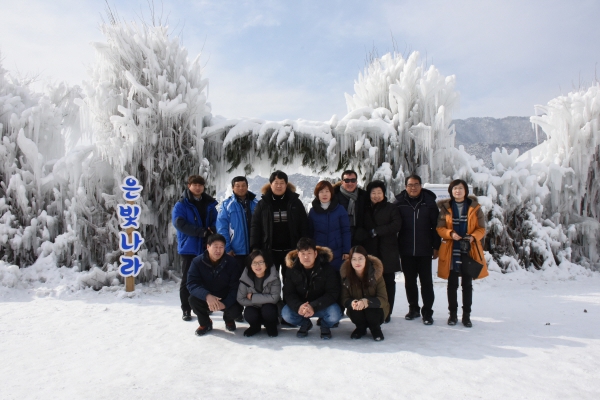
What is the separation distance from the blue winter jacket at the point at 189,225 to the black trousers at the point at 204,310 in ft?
2.73

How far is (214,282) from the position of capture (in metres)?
4.02

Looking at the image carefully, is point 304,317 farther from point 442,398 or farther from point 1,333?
point 1,333

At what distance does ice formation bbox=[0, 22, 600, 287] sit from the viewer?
276 inches

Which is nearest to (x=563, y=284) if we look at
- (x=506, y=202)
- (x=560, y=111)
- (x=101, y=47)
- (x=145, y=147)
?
(x=506, y=202)

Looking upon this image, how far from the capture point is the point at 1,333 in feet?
13.9

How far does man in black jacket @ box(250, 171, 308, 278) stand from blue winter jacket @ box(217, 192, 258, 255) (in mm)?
269

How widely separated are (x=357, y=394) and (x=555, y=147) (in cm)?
886

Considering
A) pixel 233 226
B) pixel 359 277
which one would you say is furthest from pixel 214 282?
pixel 359 277

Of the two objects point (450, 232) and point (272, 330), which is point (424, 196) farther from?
point (272, 330)

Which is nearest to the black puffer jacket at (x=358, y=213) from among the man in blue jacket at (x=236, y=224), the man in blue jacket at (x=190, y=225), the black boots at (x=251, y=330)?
the man in blue jacket at (x=236, y=224)

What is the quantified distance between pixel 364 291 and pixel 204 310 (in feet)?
5.39

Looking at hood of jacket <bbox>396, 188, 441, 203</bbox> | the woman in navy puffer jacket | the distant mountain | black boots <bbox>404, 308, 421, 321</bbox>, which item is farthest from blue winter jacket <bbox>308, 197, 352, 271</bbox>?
the distant mountain

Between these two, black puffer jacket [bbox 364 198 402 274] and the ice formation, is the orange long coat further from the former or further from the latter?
the ice formation

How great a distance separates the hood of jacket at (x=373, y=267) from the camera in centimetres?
380
